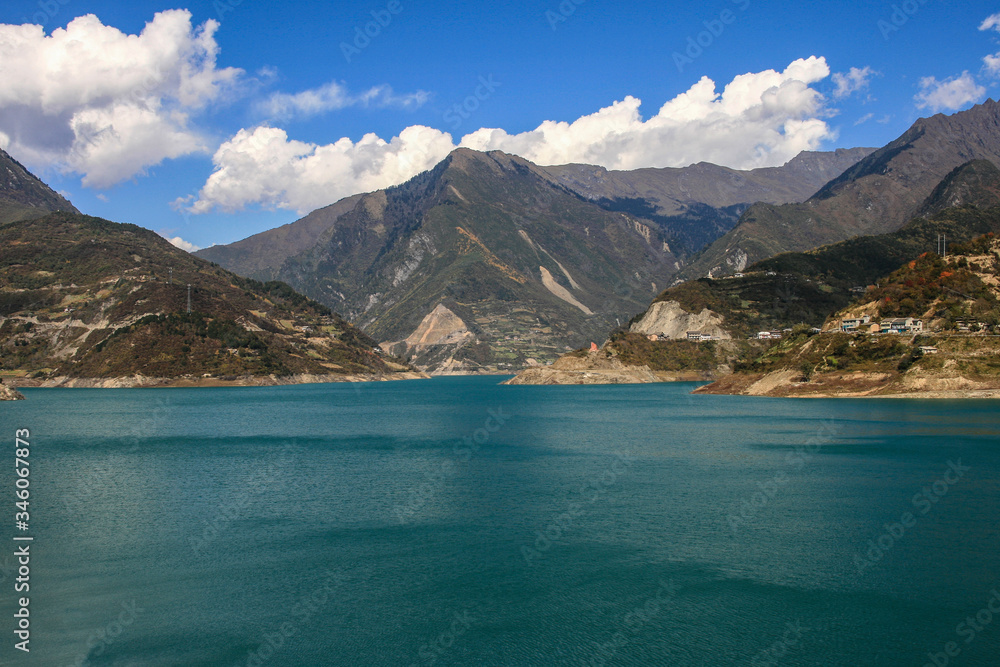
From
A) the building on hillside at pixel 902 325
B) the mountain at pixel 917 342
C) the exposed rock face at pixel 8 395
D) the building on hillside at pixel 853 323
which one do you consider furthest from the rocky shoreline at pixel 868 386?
the exposed rock face at pixel 8 395

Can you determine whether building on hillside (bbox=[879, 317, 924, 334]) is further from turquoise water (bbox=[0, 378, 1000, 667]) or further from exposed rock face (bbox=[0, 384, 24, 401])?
exposed rock face (bbox=[0, 384, 24, 401])

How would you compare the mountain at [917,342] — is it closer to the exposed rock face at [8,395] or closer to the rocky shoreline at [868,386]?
the rocky shoreline at [868,386]

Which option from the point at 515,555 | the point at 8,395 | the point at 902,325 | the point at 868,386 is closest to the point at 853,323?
Result: the point at 902,325

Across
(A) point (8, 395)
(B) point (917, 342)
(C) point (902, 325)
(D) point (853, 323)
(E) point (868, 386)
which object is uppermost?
(A) point (8, 395)

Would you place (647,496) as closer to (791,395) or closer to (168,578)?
(168,578)

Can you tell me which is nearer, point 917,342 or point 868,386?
point 917,342

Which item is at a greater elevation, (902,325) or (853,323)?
(853,323)

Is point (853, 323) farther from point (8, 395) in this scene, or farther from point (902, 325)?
point (8, 395)

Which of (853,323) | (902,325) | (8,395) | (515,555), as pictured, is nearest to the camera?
(515,555)
